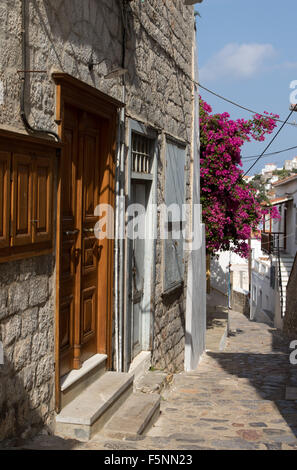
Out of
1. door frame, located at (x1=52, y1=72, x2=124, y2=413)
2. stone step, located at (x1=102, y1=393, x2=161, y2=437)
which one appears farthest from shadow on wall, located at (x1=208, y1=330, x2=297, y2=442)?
door frame, located at (x1=52, y1=72, x2=124, y2=413)

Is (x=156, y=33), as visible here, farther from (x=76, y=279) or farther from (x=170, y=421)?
(x=170, y=421)

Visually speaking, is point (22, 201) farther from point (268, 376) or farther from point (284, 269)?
point (284, 269)

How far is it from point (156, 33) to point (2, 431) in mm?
4885

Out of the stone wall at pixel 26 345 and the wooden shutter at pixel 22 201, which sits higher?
the wooden shutter at pixel 22 201

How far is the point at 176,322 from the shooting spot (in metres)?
8.11

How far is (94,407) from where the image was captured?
4184 mm

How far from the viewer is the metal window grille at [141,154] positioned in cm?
612

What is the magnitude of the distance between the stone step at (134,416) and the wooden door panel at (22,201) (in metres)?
1.62

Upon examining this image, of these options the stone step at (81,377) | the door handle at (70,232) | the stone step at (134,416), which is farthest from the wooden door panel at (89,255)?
the stone step at (134,416)

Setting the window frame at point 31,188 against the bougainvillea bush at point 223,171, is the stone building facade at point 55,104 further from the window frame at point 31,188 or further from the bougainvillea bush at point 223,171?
the bougainvillea bush at point 223,171

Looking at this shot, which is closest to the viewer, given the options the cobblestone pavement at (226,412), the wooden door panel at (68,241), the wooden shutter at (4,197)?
the wooden shutter at (4,197)

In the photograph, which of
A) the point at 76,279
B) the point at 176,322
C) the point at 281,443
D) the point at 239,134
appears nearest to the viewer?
the point at 281,443

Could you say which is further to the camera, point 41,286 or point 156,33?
point 156,33
